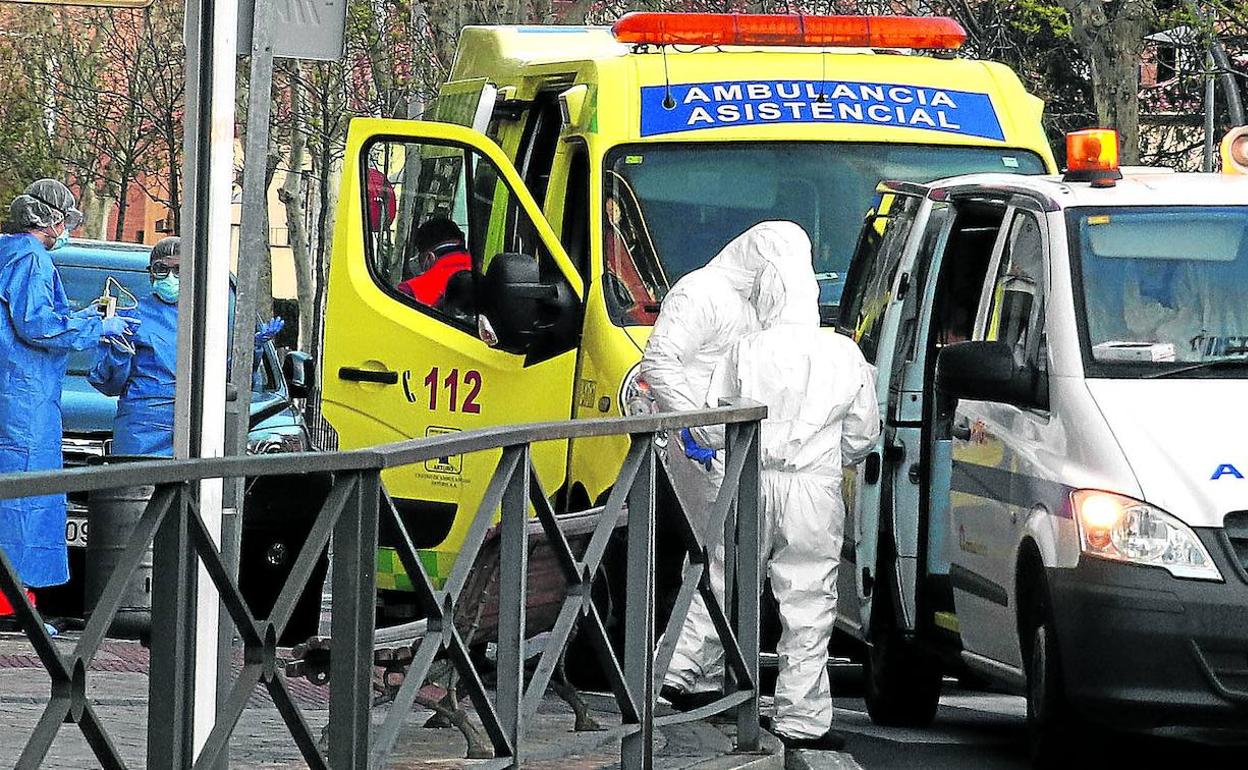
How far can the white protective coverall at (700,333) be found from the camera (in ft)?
25.6

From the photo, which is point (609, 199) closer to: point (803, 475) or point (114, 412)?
point (803, 475)

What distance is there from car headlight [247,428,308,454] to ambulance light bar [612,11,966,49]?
254cm

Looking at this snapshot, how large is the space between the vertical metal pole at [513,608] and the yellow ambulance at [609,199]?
3098mm

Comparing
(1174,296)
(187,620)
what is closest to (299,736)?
(187,620)

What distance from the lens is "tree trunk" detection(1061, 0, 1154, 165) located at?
60.8 ft

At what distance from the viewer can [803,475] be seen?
7340 mm

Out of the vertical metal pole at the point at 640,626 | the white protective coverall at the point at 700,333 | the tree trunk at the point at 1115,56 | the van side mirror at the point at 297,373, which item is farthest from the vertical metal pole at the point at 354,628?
the tree trunk at the point at 1115,56

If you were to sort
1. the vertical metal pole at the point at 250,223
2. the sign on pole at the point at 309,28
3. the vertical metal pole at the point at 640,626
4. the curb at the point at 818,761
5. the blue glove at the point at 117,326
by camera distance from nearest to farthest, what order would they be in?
the vertical metal pole at the point at 250,223 < the vertical metal pole at the point at 640,626 < the sign on pole at the point at 309,28 < the curb at the point at 818,761 < the blue glove at the point at 117,326

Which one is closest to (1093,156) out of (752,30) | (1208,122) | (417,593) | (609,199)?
(609,199)

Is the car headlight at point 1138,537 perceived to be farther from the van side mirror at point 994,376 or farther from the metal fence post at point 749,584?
the metal fence post at point 749,584

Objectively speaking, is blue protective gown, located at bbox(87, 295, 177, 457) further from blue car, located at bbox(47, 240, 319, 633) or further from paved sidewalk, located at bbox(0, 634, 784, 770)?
paved sidewalk, located at bbox(0, 634, 784, 770)

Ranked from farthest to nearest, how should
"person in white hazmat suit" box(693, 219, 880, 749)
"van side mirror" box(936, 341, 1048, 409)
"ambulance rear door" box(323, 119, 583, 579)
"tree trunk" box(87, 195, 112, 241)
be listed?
"tree trunk" box(87, 195, 112, 241), "ambulance rear door" box(323, 119, 583, 579), "person in white hazmat suit" box(693, 219, 880, 749), "van side mirror" box(936, 341, 1048, 409)

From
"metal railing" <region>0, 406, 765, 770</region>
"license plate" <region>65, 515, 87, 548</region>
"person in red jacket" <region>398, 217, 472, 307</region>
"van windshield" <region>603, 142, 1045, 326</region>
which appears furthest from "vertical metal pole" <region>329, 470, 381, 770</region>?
"license plate" <region>65, 515, 87, 548</region>

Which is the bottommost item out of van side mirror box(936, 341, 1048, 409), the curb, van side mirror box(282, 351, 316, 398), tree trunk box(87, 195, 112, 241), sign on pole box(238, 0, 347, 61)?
tree trunk box(87, 195, 112, 241)
